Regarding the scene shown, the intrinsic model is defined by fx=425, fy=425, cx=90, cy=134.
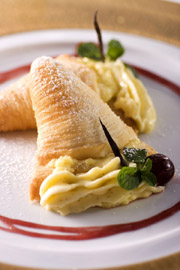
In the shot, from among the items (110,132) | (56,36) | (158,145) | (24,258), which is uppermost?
(56,36)

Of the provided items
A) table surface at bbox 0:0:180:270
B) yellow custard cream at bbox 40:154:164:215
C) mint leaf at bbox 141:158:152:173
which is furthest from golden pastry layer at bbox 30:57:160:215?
table surface at bbox 0:0:180:270

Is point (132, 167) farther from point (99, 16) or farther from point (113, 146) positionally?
point (99, 16)

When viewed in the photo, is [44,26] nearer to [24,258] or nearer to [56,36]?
[56,36]

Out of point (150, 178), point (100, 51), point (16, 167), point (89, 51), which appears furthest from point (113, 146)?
point (89, 51)

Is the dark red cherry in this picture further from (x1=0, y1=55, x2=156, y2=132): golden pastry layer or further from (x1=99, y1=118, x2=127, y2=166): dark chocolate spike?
(x1=0, y1=55, x2=156, y2=132): golden pastry layer

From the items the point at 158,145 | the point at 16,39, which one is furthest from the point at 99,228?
the point at 16,39

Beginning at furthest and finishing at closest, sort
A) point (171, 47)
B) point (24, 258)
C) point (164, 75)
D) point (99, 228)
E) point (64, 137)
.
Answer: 1. point (171, 47)
2. point (164, 75)
3. point (64, 137)
4. point (99, 228)
5. point (24, 258)
